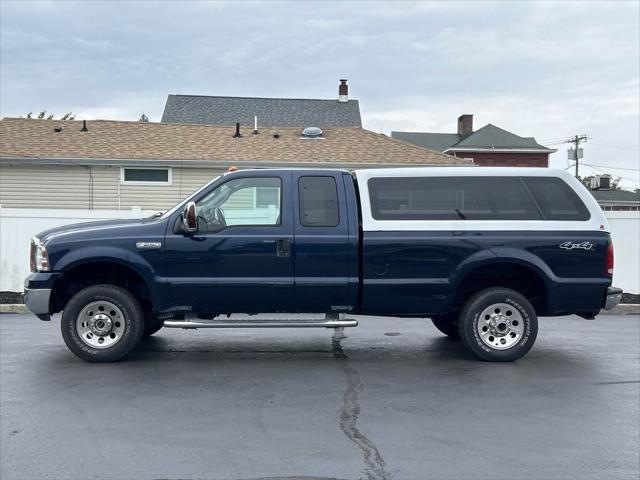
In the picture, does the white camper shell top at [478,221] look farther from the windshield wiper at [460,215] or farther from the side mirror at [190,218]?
the side mirror at [190,218]

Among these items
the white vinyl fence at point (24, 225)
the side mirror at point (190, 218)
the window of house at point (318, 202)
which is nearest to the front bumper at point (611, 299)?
the window of house at point (318, 202)

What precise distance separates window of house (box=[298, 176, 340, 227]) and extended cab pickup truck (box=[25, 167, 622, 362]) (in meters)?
0.01

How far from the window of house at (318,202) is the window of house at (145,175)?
12770 millimetres

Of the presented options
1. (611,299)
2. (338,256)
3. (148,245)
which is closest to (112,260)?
(148,245)

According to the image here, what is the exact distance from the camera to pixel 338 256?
764 centimetres

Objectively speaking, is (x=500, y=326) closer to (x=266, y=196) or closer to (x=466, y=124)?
(x=266, y=196)

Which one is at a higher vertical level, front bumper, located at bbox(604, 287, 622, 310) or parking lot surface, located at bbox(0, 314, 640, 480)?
front bumper, located at bbox(604, 287, 622, 310)

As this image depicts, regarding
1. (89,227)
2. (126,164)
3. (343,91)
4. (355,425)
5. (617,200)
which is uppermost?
(343,91)

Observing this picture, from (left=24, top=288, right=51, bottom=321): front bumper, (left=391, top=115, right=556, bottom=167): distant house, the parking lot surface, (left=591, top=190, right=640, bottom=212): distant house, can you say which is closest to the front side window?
the parking lot surface

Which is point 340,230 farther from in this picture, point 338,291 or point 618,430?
point 618,430

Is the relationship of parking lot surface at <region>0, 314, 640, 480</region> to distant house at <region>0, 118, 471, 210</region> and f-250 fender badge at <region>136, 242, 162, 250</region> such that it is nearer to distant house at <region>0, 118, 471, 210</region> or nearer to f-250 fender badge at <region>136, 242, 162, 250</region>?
f-250 fender badge at <region>136, 242, 162, 250</region>

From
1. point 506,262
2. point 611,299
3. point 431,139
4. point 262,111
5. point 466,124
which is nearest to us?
point 506,262

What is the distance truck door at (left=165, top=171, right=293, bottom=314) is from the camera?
7578mm

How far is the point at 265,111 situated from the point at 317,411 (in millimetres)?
31593
